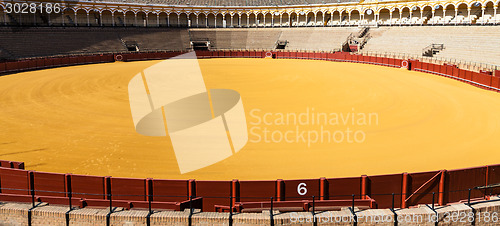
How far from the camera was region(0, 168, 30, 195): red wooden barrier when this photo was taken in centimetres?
998

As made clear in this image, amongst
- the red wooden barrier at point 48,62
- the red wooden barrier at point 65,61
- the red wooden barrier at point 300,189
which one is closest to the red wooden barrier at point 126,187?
the red wooden barrier at point 300,189

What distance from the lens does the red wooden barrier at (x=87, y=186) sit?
31.4 feet

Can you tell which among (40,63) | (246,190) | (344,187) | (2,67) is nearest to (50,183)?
(246,190)

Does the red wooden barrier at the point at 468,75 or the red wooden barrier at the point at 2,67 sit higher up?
the red wooden barrier at the point at 2,67

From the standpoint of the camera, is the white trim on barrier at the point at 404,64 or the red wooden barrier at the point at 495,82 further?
the white trim on barrier at the point at 404,64

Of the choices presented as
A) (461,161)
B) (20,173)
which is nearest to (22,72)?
(20,173)

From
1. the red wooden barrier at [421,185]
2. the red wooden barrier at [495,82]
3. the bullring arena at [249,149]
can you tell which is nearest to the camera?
the bullring arena at [249,149]

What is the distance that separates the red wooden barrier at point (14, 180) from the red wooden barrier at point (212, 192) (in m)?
4.46

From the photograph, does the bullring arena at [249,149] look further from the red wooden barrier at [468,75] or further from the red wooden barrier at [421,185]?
the red wooden barrier at [468,75]

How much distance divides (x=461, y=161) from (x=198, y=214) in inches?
336

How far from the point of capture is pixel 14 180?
10070 mm

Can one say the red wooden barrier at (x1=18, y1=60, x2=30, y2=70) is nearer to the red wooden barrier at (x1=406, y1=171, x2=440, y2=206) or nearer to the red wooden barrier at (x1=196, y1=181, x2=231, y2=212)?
the red wooden barrier at (x1=196, y1=181, x2=231, y2=212)

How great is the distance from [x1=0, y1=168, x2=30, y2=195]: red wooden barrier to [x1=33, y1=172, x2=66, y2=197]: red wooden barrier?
0.30m

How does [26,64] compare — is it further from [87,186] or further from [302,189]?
[302,189]
